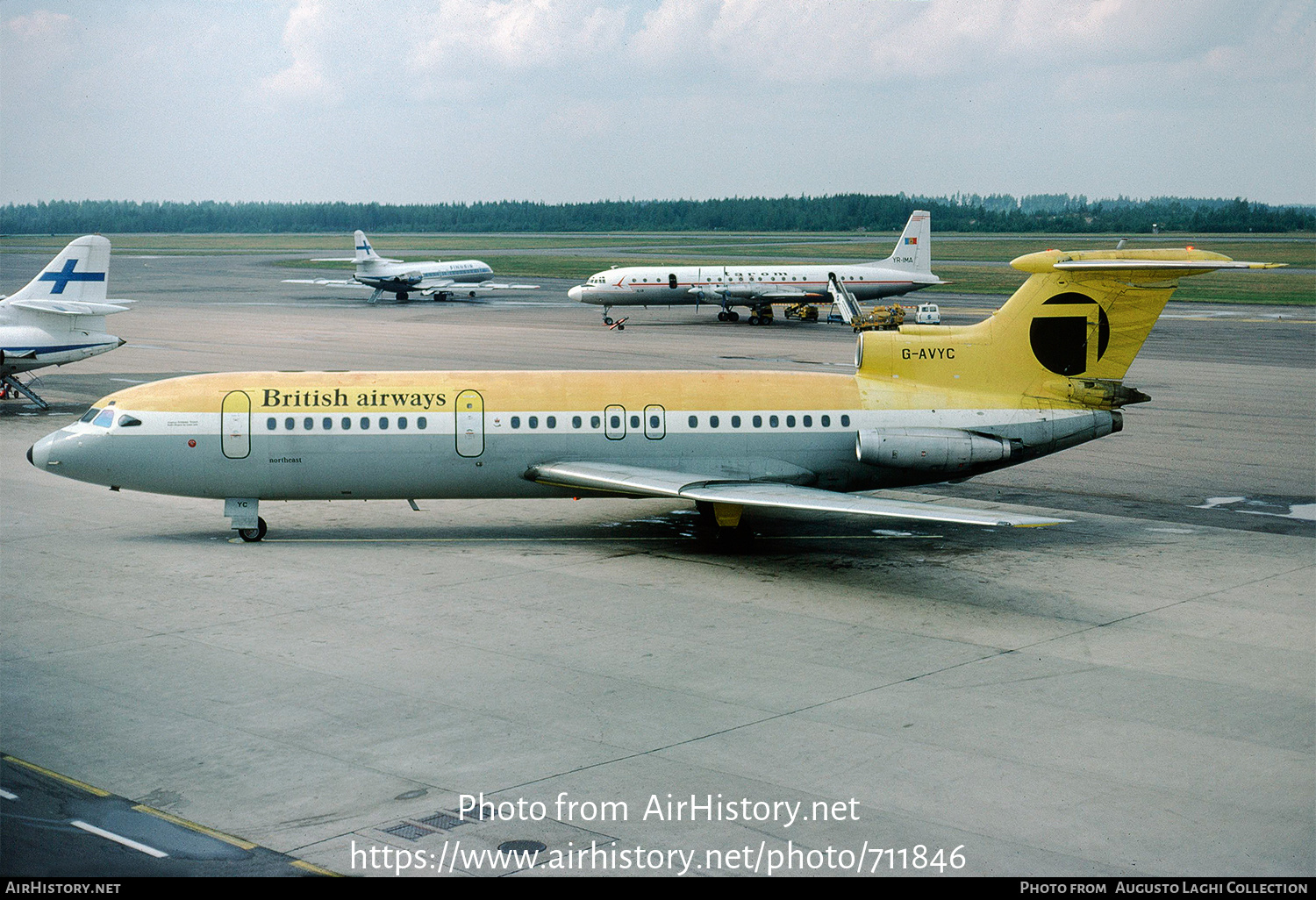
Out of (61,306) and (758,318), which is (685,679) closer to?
(61,306)

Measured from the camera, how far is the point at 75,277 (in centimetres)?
4272

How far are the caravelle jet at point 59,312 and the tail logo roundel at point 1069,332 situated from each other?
1204 inches

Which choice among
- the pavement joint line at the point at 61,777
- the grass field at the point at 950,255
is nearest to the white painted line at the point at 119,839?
the pavement joint line at the point at 61,777

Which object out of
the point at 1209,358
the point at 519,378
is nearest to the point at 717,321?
the point at 1209,358

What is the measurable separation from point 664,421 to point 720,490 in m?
2.43

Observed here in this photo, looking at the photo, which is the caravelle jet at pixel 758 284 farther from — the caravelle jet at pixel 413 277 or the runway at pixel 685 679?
the runway at pixel 685 679

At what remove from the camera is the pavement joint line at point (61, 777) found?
14.0 metres

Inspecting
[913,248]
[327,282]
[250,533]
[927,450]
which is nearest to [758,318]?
[913,248]

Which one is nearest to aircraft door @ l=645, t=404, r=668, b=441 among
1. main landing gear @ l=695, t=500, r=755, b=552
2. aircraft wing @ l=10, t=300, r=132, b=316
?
main landing gear @ l=695, t=500, r=755, b=552

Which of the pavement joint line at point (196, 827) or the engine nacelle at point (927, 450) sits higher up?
the engine nacelle at point (927, 450)

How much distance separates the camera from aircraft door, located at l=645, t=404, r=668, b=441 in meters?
26.0

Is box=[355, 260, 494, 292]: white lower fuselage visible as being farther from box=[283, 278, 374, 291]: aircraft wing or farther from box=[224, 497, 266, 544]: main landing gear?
box=[224, 497, 266, 544]: main landing gear

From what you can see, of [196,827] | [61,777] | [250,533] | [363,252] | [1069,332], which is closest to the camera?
[196,827]
